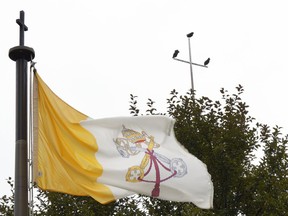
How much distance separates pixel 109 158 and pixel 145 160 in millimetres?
462

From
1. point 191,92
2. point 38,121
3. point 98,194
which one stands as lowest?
point 98,194

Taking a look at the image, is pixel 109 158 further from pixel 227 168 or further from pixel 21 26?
pixel 227 168

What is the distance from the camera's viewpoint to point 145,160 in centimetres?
709

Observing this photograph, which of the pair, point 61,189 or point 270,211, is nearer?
point 61,189

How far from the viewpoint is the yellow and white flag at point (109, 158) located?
6664mm

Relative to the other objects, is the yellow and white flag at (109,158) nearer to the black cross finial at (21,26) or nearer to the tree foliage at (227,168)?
the black cross finial at (21,26)

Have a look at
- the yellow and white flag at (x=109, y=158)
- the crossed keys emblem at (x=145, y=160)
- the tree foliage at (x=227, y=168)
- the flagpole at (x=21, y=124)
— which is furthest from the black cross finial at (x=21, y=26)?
the tree foliage at (x=227, y=168)

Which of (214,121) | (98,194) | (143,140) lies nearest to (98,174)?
(98,194)

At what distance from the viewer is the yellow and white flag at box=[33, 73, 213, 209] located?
21.9 ft

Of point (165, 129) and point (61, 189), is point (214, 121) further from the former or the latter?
point (61, 189)

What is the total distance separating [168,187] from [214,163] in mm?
5828

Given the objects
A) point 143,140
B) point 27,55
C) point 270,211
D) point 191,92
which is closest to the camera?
point 27,55

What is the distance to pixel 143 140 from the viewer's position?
7.37 metres

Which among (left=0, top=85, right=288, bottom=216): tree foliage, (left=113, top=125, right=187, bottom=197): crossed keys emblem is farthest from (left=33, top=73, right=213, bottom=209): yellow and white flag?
(left=0, top=85, right=288, bottom=216): tree foliage
